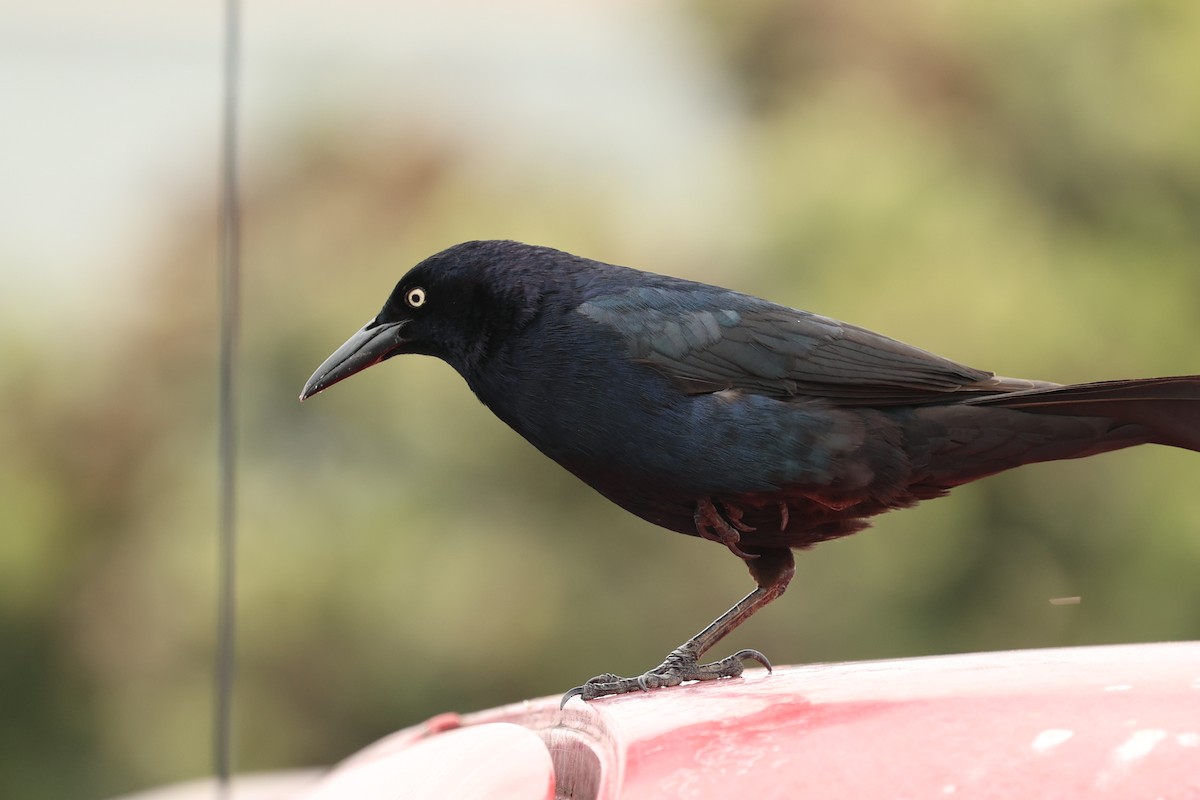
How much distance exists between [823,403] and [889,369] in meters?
0.16

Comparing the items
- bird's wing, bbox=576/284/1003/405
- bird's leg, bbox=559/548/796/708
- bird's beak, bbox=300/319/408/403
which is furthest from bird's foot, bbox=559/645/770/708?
bird's beak, bbox=300/319/408/403

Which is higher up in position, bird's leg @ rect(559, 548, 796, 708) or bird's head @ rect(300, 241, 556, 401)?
bird's head @ rect(300, 241, 556, 401)

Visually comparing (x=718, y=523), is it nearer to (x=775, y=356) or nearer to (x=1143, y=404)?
(x=775, y=356)

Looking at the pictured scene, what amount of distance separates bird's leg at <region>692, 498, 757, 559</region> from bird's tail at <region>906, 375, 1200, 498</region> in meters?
0.39

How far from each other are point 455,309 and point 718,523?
0.72 meters

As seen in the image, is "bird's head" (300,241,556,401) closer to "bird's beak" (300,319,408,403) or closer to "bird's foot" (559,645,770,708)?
"bird's beak" (300,319,408,403)

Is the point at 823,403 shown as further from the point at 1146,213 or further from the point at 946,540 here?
the point at 1146,213

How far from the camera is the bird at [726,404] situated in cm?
253

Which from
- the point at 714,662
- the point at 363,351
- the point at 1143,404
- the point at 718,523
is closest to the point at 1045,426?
the point at 1143,404

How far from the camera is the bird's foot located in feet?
7.64

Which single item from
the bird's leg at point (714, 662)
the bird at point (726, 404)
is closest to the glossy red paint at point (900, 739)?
the bird's leg at point (714, 662)

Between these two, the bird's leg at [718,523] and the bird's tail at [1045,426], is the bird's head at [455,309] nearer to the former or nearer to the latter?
the bird's leg at [718,523]

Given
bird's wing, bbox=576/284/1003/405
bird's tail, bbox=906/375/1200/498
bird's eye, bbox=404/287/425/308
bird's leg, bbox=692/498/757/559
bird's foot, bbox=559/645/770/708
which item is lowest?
bird's foot, bbox=559/645/770/708

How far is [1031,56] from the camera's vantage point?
8.93 meters
